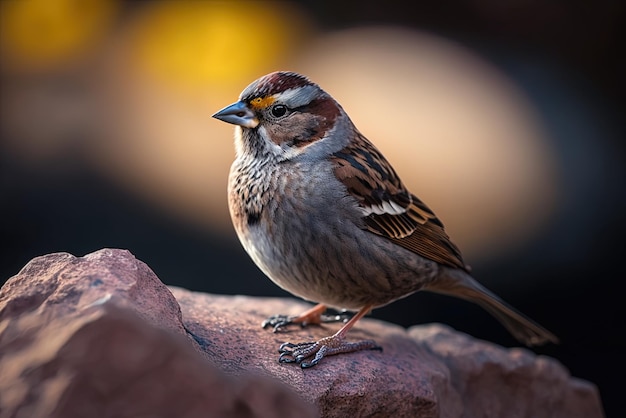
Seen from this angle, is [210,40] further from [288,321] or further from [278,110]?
[288,321]

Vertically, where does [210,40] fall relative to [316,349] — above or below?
above

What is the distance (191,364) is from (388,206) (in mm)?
1662

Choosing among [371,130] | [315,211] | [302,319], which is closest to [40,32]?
[371,130]

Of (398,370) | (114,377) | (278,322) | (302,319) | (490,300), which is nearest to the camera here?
(114,377)

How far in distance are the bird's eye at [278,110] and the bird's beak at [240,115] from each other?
80 mm

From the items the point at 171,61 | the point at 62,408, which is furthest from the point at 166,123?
the point at 62,408

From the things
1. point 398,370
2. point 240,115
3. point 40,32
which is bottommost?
point 398,370

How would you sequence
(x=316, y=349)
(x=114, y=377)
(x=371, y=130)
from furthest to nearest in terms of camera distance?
(x=371, y=130) < (x=316, y=349) < (x=114, y=377)

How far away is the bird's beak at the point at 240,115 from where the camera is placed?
10.6ft

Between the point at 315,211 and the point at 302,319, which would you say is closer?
the point at 315,211

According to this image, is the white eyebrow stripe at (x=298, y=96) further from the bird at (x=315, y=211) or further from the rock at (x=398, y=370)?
the rock at (x=398, y=370)

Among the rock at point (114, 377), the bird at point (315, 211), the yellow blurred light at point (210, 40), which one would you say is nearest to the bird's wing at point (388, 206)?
the bird at point (315, 211)

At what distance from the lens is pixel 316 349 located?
310cm

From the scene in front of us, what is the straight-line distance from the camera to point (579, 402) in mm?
3904
